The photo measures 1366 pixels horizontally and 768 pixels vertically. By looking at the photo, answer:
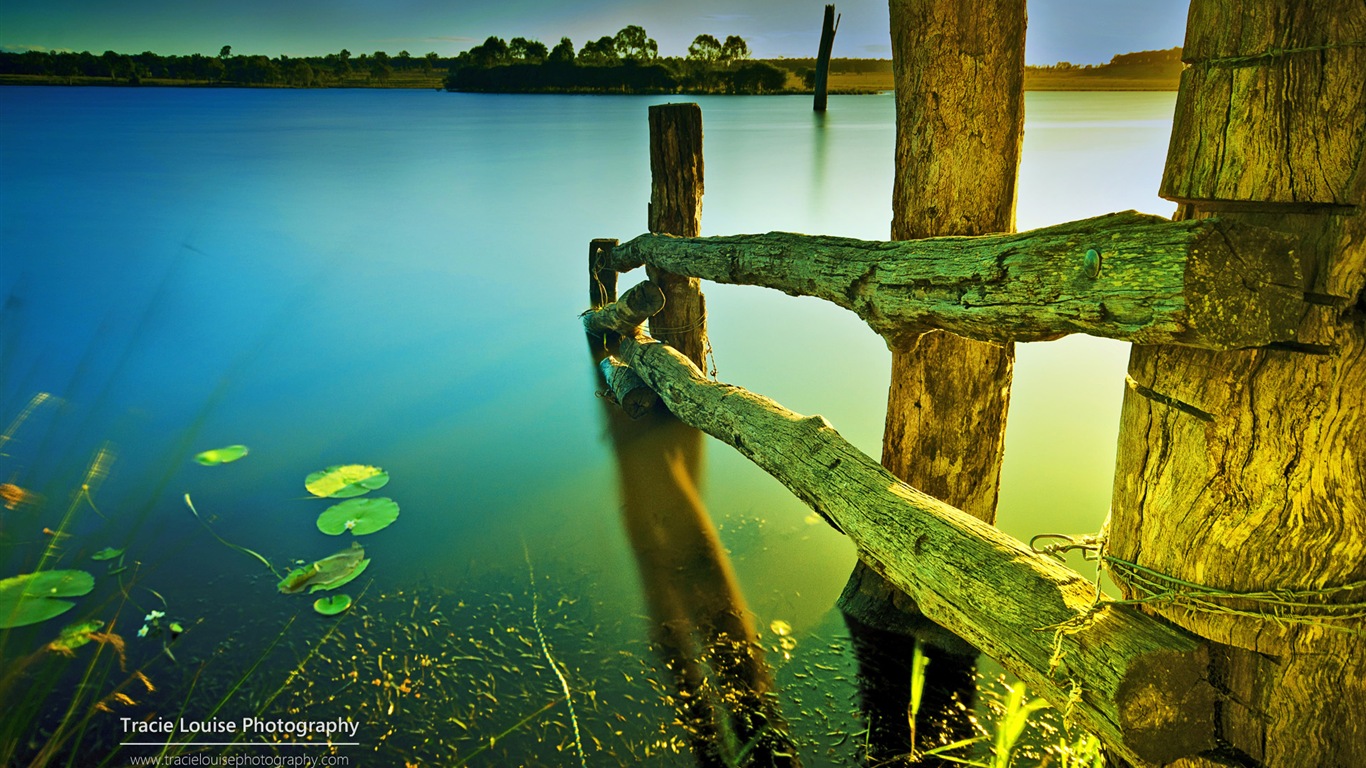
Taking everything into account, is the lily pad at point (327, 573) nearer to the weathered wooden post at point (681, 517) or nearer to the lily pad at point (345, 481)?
the lily pad at point (345, 481)

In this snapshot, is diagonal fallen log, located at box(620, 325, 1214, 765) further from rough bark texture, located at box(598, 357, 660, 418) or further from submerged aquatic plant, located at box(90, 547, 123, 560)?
submerged aquatic plant, located at box(90, 547, 123, 560)

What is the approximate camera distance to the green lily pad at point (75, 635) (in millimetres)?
2709

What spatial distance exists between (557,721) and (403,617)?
2.87 ft

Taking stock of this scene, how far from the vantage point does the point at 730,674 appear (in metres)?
2.68

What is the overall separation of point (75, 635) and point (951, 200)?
3.49m

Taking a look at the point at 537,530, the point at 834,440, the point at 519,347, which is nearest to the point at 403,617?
the point at 537,530

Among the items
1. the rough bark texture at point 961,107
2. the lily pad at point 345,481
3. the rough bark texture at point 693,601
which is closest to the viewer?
the rough bark texture at point 961,107

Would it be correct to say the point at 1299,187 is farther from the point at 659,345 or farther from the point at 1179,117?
the point at 659,345

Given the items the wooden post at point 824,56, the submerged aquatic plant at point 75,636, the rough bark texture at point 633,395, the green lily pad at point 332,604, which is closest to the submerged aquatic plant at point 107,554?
the submerged aquatic plant at point 75,636

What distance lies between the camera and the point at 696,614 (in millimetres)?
3018

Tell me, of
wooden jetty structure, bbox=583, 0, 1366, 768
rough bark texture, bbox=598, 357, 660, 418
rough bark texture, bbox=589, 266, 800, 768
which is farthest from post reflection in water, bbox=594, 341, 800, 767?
wooden jetty structure, bbox=583, 0, 1366, 768

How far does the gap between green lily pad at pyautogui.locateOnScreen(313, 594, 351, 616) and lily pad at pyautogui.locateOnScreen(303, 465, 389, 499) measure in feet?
3.29

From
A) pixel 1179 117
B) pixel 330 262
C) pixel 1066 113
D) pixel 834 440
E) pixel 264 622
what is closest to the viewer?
pixel 1179 117

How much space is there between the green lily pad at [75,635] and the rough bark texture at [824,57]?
1106 inches
